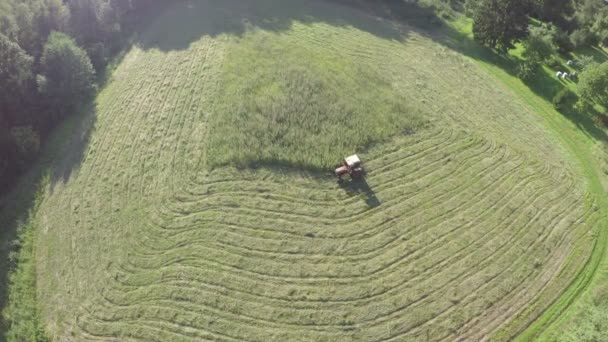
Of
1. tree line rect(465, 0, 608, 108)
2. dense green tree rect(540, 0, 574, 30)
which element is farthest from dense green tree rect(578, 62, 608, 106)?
dense green tree rect(540, 0, 574, 30)

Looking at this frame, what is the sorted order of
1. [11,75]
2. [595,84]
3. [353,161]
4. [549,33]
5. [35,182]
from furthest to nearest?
1. [549,33]
2. [595,84]
3. [11,75]
4. [35,182]
5. [353,161]

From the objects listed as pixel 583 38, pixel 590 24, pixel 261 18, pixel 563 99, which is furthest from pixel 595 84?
pixel 261 18

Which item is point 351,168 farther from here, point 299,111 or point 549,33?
point 549,33

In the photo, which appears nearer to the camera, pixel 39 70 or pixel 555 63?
pixel 39 70

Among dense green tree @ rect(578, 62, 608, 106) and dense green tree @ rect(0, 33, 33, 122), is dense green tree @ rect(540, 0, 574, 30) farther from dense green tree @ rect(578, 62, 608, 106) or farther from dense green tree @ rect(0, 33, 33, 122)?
dense green tree @ rect(0, 33, 33, 122)

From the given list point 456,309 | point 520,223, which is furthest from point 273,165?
point 520,223

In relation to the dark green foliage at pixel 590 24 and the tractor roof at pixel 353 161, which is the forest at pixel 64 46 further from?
the tractor roof at pixel 353 161
